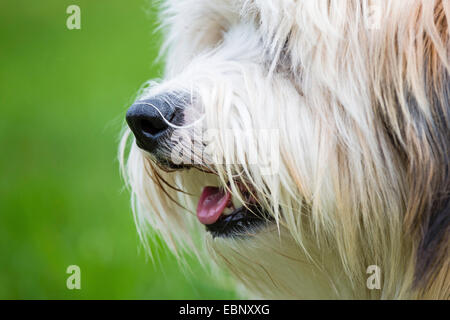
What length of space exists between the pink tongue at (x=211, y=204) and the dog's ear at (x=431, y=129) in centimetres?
61

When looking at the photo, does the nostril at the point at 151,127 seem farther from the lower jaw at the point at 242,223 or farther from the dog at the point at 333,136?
the lower jaw at the point at 242,223

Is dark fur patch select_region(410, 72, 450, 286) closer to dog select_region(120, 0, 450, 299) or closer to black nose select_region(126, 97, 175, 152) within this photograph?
dog select_region(120, 0, 450, 299)

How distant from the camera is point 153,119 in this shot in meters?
2.12

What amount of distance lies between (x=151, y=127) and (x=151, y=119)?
0.04 meters

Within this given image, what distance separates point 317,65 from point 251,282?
856mm

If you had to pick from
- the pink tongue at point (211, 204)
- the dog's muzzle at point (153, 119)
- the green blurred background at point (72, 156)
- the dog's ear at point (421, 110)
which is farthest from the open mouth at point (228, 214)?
the green blurred background at point (72, 156)

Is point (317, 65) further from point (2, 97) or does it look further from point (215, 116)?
point (2, 97)

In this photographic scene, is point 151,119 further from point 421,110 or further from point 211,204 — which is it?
point 421,110

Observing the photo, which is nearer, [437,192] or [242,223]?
[437,192]

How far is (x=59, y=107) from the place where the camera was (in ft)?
17.5

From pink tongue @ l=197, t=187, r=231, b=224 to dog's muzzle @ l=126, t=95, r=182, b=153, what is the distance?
288 mm

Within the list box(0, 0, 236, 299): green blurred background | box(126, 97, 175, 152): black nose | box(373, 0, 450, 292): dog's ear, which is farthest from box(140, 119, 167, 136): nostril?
box(0, 0, 236, 299): green blurred background

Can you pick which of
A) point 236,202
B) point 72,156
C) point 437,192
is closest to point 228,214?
point 236,202
